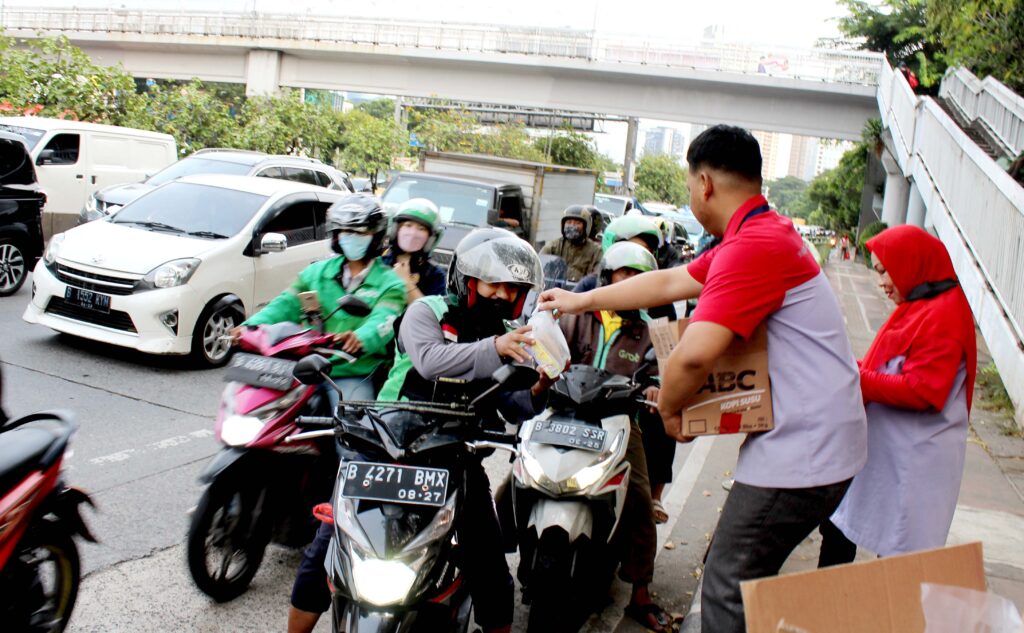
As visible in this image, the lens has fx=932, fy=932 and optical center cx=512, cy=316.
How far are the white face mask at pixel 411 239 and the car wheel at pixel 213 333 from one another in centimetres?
334

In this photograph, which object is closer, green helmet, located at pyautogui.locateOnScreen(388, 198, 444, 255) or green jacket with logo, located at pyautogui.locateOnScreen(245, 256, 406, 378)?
green jacket with logo, located at pyautogui.locateOnScreen(245, 256, 406, 378)

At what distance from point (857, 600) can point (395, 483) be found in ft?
5.37

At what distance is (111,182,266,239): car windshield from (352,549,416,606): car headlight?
6568 mm

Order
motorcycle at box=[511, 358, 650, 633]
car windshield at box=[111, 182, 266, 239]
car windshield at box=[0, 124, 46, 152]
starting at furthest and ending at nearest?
car windshield at box=[0, 124, 46, 152] → car windshield at box=[111, 182, 266, 239] → motorcycle at box=[511, 358, 650, 633]

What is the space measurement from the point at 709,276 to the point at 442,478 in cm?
112

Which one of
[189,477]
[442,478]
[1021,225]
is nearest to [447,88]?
[1021,225]

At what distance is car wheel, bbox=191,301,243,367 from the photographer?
846cm

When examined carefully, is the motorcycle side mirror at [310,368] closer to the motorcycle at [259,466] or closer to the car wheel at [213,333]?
the motorcycle at [259,466]

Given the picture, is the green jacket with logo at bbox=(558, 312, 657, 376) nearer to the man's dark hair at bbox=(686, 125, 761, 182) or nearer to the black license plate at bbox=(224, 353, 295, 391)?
the black license plate at bbox=(224, 353, 295, 391)

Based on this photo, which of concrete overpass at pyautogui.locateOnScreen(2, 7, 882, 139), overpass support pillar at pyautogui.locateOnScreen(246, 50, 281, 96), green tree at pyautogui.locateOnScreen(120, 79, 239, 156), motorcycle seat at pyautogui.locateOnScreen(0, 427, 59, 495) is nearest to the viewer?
motorcycle seat at pyautogui.locateOnScreen(0, 427, 59, 495)

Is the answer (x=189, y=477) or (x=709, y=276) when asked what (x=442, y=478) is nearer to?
(x=709, y=276)

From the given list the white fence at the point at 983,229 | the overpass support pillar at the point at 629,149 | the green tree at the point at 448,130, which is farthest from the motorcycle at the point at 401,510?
the overpass support pillar at the point at 629,149

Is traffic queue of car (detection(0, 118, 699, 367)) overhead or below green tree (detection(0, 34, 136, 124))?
below

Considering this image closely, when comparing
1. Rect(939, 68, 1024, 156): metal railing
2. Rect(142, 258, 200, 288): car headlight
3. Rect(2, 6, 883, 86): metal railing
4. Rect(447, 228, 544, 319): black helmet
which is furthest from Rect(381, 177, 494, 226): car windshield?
Rect(2, 6, 883, 86): metal railing
